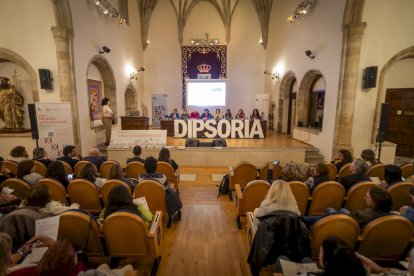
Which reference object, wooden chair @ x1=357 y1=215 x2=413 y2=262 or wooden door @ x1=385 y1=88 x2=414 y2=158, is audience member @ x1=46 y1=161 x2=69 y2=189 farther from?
wooden door @ x1=385 y1=88 x2=414 y2=158

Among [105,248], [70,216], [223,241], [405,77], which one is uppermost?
[405,77]

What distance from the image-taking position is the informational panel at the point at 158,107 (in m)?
13.0

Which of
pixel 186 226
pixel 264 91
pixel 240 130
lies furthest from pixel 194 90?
pixel 186 226

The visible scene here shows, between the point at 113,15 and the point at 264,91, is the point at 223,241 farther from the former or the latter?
the point at 264,91

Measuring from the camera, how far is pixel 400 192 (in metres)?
2.96

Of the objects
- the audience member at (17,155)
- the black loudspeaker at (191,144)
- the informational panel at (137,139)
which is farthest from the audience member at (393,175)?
the audience member at (17,155)

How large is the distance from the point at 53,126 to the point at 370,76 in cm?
773

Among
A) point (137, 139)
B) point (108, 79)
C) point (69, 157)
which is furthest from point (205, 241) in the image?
point (108, 79)

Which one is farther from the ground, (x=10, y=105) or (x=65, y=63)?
(x=65, y=63)

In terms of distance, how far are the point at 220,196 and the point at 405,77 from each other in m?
6.54

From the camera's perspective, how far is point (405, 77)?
6.79 metres

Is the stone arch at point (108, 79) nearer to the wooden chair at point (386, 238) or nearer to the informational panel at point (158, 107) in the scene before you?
the informational panel at point (158, 107)

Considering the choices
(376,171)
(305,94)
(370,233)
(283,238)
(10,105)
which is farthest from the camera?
(305,94)

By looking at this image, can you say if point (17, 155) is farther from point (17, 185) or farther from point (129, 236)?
point (129, 236)
